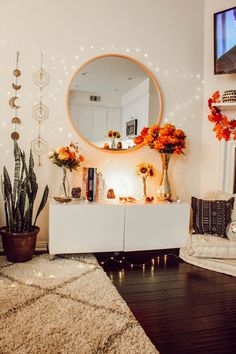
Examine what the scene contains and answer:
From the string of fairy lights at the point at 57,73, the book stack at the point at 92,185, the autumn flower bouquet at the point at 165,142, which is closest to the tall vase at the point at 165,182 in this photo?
the autumn flower bouquet at the point at 165,142

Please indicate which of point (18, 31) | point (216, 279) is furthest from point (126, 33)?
point (216, 279)

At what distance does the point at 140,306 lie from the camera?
194 centimetres

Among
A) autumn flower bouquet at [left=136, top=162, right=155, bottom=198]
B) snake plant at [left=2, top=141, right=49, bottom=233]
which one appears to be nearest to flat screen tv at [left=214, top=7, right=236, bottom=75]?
autumn flower bouquet at [left=136, top=162, right=155, bottom=198]

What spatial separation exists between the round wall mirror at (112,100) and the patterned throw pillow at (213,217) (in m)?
0.97

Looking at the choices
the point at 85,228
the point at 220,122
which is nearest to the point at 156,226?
the point at 85,228

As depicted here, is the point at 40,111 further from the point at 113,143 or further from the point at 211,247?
the point at 211,247

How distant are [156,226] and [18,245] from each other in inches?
49.6

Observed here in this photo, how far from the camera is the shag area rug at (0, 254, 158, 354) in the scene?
1492 millimetres

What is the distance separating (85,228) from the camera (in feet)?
8.92

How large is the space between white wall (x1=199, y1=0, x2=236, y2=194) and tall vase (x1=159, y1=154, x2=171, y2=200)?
0.55 meters

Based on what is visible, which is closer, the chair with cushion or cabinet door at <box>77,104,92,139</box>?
the chair with cushion

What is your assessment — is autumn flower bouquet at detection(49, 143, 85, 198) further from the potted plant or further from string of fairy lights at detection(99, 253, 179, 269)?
string of fairy lights at detection(99, 253, 179, 269)

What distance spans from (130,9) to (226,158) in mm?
1916

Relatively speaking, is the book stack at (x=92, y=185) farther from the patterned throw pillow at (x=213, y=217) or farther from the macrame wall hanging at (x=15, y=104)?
the patterned throw pillow at (x=213, y=217)
